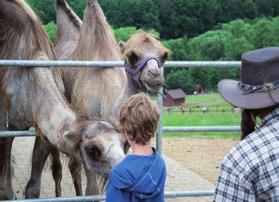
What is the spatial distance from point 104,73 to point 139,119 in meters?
3.39

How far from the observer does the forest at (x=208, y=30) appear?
52.6m

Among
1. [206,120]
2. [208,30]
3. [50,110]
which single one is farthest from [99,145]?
[208,30]

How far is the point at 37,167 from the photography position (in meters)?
5.60

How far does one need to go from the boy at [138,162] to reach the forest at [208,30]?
1312 inches

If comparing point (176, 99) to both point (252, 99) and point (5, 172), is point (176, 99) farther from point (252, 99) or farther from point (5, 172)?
point (252, 99)

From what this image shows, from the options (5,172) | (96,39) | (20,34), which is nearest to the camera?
(20,34)

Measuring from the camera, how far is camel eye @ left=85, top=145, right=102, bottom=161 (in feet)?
11.9

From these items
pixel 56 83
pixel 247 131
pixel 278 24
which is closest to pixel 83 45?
pixel 56 83

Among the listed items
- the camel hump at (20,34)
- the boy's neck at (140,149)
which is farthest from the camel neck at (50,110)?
the boy's neck at (140,149)

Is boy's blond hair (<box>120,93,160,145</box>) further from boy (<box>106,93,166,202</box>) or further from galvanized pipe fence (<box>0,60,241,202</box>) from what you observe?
galvanized pipe fence (<box>0,60,241,202</box>)

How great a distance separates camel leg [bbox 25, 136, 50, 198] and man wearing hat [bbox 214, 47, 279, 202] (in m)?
3.67

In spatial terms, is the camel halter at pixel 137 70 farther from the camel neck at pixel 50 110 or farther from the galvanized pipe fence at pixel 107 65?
the camel neck at pixel 50 110

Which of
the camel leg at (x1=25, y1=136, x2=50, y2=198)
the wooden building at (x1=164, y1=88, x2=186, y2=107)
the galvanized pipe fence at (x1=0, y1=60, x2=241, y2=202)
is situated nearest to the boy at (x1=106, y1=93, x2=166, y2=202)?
the galvanized pipe fence at (x1=0, y1=60, x2=241, y2=202)

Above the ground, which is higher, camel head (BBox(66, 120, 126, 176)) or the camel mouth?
the camel mouth
